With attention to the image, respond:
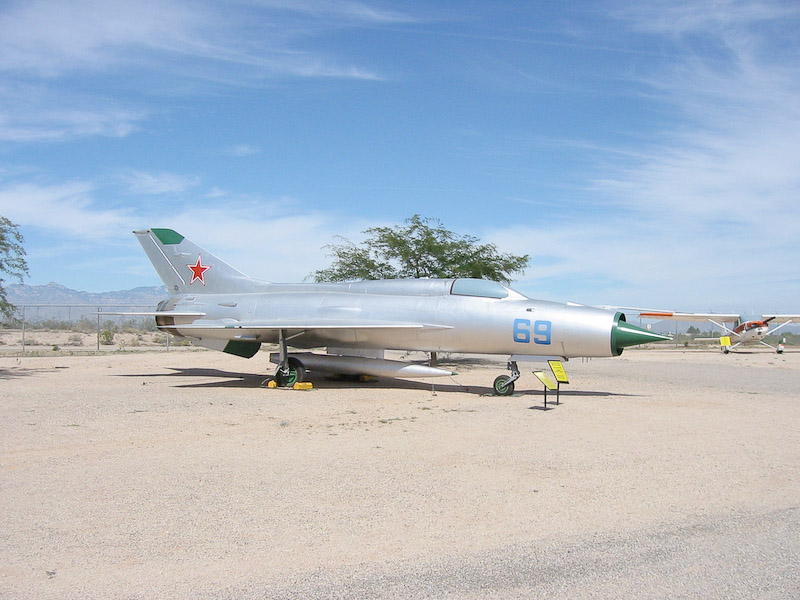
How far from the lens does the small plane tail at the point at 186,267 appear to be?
18.4m

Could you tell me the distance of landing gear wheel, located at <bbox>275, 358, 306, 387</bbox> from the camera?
52.7ft

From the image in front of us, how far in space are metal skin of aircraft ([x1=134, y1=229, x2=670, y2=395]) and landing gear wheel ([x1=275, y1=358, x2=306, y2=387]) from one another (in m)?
0.03

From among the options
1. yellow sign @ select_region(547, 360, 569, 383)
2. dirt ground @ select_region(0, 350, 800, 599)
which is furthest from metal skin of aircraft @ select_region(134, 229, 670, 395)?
dirt ground @ select_region(0, 350, 800, 599)

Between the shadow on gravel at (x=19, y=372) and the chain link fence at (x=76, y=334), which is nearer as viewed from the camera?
the shadow on gravel at (x=19, y=372)

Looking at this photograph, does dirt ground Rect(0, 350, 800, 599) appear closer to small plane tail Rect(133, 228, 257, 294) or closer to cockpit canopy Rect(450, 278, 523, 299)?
cockpit canopy Rect(450, 278, 523, 299)

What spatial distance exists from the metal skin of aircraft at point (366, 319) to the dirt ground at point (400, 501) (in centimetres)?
226

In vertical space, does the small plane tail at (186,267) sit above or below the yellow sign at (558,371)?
above

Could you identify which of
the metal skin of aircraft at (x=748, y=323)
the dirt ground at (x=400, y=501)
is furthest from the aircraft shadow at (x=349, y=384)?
the metal skin of aircraft at (x=748, y=323)

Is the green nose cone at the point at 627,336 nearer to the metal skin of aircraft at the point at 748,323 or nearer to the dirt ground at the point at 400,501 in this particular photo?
the dirt ground at the point at 400,501

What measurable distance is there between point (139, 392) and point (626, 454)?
35.6 ft

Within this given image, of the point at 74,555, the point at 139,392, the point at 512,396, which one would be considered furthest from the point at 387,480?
the point at 139,392

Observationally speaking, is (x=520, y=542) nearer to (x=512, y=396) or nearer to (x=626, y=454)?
(x=626, y=454)

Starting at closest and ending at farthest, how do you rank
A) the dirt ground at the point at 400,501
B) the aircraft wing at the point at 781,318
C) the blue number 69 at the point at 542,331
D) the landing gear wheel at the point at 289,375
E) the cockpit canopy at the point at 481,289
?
the dirt ground at the point at 400,501 < the blue number 69 at the point at 542,331 < the cockpit canopy at the point at 481,289 < the landing gear wheel at the point at 289,375 < the aircraft wing at the point at 781,318

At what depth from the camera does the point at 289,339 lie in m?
16.5
